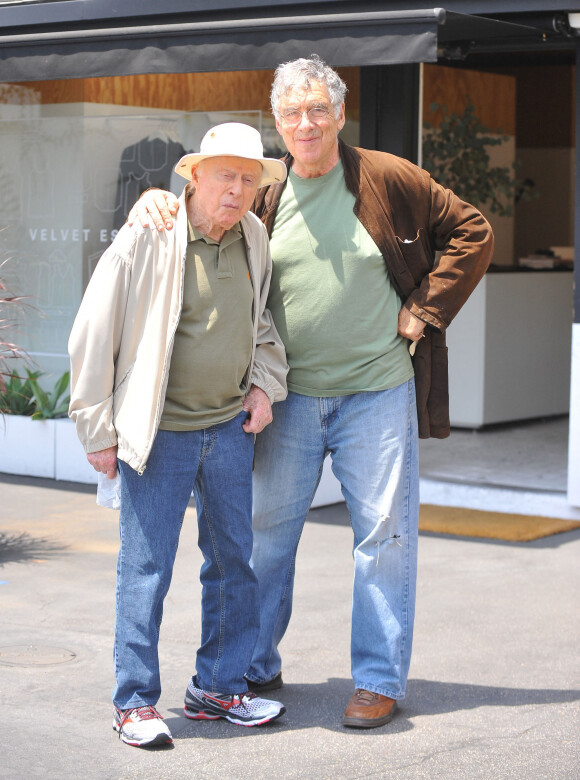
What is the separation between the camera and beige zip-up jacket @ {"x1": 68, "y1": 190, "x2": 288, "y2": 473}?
3.87 m

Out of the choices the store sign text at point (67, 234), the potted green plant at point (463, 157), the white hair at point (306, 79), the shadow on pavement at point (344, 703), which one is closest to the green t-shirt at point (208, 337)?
the white hair at point (306, 79)

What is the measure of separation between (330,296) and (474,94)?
9.12 m

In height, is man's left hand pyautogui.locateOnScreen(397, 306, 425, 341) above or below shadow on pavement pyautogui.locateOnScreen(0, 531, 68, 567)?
above

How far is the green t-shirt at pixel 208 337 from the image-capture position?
13.0 feet

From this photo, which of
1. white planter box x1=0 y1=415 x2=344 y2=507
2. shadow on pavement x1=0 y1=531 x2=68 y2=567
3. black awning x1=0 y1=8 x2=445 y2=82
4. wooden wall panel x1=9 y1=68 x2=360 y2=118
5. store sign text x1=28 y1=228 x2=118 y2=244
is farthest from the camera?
store sign text x1=28 y1=228 x2=118 y2=244

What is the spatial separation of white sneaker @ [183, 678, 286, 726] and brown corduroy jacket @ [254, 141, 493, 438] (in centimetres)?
115

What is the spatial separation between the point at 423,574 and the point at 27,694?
2.39 m

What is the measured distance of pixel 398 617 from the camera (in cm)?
431

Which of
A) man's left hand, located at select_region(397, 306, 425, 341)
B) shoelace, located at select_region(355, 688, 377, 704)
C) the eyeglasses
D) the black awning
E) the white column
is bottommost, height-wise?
shoelace, located at select_region(355, 688, 377, 704)

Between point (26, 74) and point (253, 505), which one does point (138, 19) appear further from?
point (253, 505)

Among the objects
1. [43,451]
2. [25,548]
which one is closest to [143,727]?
[25,548]

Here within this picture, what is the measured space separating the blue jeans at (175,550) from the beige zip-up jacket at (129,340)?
0.36 feet

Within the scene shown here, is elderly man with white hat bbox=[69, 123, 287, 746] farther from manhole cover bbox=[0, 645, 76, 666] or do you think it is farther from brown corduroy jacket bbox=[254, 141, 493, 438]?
manhole cover bbox=[0, 645, 76, 666]

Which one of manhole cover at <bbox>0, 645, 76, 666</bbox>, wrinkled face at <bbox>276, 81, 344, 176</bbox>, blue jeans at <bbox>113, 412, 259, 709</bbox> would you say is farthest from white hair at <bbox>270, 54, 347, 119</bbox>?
manhole cover at <bbox>0, 645, 76, 666</bbox>
